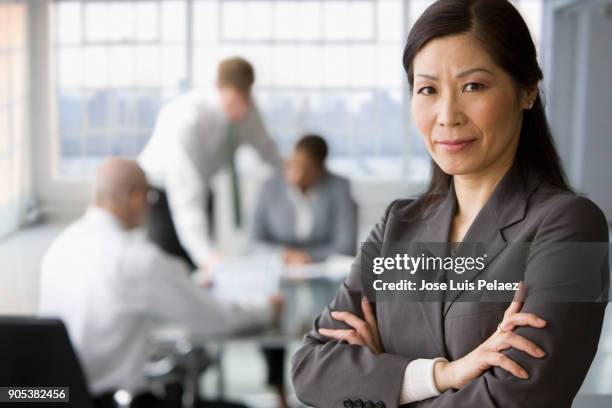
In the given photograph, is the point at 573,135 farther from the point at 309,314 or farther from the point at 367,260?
the point at 367,260

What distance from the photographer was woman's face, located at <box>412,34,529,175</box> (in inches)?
34.6

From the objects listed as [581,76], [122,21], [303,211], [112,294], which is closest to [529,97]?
[112,294]

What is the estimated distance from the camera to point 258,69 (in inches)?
222

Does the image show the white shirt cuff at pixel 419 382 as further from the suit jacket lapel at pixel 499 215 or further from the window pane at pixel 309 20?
the window pane at pixel 309 20

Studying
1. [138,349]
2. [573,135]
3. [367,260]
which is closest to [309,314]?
[138,349]

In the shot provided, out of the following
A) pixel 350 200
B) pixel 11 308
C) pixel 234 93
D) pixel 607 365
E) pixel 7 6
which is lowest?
pixel 11 308

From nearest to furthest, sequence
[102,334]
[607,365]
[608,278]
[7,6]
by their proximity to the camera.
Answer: [608,278], [102,334], [607,365], [7,6]

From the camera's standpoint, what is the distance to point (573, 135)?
443 cm

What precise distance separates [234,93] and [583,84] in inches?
81.6

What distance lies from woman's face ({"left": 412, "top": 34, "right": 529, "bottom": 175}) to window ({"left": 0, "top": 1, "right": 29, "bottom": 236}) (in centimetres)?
404

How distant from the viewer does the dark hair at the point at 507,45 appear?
0.87 metres

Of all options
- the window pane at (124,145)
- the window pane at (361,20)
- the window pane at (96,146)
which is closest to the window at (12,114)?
the window pane at (96,146)

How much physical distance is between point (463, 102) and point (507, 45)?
0.20ft

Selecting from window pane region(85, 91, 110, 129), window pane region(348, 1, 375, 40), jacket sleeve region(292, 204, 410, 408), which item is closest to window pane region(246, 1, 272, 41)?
window pane region(348, 1, 375, 40)
